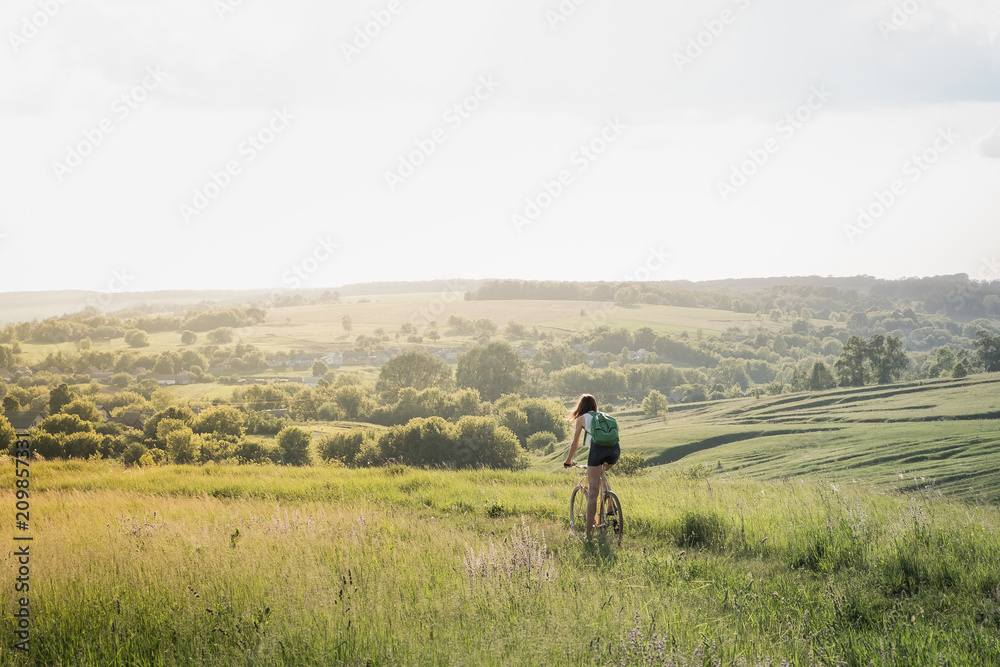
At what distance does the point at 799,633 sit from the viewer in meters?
5.92

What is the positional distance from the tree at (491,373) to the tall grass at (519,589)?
137238mm

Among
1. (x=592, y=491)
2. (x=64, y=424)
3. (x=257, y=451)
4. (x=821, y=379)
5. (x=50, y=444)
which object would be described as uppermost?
(x=592, y=491)

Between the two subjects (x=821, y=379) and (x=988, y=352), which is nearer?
(x=988, y=352)

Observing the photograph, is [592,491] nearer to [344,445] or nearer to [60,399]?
[344,445]

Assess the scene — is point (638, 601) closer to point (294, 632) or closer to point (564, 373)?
point (294, 632)

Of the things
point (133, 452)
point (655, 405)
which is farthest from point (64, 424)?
point (655, 405)

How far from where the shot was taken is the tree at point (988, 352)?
464 feet

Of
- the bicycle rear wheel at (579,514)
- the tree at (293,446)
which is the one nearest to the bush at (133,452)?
the tree at (293,446)

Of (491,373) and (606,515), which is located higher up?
(606,515)

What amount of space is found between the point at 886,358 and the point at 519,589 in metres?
157

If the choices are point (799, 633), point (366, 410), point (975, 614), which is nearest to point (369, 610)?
point (799, 633)

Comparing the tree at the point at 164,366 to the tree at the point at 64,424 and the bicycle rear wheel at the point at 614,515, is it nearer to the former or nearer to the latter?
the tree at the point at 64,424

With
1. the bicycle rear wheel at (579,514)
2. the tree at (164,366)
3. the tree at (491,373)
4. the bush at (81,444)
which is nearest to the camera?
the bicycle rear wheel at (579,514)

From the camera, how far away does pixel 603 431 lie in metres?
9.55
